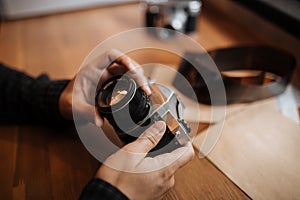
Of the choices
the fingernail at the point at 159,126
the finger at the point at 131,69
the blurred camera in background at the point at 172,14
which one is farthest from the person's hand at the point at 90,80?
the blurred camera in background at the point at 172,14

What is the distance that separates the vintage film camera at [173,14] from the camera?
2.78 ft

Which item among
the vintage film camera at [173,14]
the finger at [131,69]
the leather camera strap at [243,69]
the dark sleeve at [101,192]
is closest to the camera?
the dark sleeve at [101,192]

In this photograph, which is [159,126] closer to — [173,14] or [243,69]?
[243,69]

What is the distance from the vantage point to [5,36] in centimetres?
96

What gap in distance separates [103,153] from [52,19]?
28.6 inches

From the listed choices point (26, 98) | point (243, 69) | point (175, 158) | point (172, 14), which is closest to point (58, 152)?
point (26, 98)

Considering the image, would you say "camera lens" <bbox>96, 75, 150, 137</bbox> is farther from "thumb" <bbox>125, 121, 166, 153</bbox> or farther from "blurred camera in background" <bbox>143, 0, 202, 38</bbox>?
"blurred camera in background" <bbox>143, 0, 202, 38</bbox>

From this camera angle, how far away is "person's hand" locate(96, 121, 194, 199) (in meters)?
0.36

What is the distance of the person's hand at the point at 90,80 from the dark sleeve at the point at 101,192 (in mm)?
138

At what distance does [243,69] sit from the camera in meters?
0.68

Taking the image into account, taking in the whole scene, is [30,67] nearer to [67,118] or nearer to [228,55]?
[67,118]

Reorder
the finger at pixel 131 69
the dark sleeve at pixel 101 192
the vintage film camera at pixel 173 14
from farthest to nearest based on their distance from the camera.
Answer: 1. the vintage film camera at pixel 173 14
2. the finger at pixel 131 69
3. the dark sleeve at pixel 101 192

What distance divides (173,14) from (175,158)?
1.87 ft

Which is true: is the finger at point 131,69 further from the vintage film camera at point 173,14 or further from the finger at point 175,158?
the vintage film camera at point 173,14
